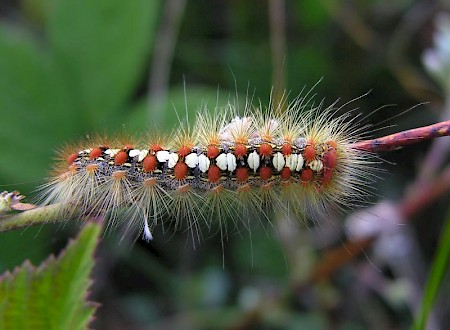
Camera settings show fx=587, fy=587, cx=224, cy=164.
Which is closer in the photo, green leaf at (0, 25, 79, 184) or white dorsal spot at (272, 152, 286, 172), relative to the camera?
white dorsal spot at (272, 152, 286, 172)

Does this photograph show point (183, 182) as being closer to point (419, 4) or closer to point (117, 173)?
point (117, 173)

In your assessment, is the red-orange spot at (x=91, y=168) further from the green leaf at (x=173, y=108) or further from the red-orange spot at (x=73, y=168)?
the green leaf at (x=173, y=108)

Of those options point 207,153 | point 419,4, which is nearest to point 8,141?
point 207,153

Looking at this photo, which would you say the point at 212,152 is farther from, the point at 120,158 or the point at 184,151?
the point at 120,158

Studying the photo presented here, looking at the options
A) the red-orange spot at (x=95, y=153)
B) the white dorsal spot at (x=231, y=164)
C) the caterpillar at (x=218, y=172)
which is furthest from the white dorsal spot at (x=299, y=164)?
the red-orange spot at (x=95, y=153)

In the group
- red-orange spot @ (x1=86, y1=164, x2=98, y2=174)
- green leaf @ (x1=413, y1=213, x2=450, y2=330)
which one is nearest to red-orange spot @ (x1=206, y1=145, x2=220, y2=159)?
red-orange spot @ (x1=86, y1=164, x2=98, y2=174)

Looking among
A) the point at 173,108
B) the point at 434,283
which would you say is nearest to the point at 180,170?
the point at 434,283

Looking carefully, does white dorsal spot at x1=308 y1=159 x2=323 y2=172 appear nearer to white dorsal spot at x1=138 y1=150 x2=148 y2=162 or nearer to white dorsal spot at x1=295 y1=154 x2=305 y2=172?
white dorsal spot at x1=295 y1=154 x2=305 y2=172
